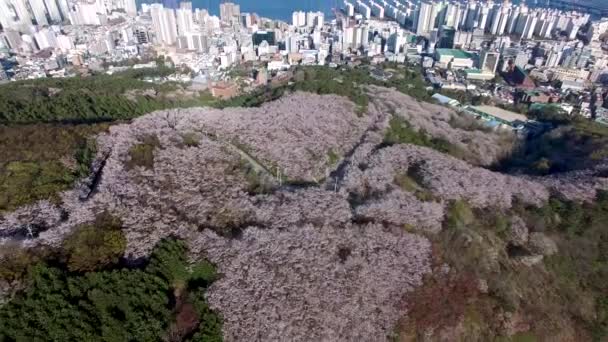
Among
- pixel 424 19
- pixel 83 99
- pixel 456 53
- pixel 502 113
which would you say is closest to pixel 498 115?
pixel 502 113

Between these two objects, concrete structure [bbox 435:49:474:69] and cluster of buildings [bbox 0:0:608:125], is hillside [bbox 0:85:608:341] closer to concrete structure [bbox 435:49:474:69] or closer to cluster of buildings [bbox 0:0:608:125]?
cluster of buildings [bbox 0:0:608:125]

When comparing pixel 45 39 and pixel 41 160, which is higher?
pixel 41 160

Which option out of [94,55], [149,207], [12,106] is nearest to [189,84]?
[12,106]

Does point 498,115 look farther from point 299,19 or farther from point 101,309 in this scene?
point 299,19

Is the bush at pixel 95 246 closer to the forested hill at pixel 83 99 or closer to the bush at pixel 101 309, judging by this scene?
the bush at pixel 101 309

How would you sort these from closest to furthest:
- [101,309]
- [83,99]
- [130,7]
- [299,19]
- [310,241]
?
[101,309] → [310,241] → [83,99] → [299,19] → [130,7]

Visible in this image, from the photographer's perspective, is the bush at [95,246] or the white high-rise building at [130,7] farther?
the white high-rise building at [130,7]

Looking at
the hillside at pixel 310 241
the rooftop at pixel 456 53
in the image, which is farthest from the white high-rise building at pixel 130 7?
the hillside at pixel 310 241

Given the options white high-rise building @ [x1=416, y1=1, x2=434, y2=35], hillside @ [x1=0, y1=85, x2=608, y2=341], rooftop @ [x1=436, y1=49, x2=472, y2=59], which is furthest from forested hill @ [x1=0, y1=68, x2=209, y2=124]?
white high-rise building @ [x1=416, y1=1, x2=434, y2=35]

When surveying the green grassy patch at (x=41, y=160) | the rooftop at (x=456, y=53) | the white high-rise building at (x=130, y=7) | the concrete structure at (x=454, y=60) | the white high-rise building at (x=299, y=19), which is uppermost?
the white high-rise building at (x=130, y=7)
